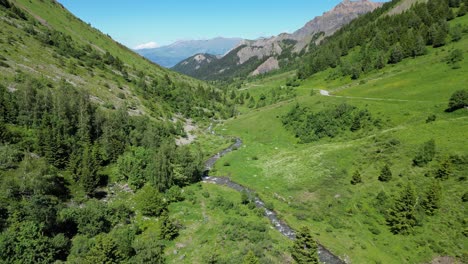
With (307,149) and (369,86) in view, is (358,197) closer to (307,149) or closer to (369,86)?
(307,149)

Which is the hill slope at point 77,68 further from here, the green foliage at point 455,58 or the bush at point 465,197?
the green foliage at point 455,58

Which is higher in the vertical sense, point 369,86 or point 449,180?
point 369,86

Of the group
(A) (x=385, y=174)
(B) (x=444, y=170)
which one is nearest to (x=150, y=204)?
(A) (x=385, y=174)

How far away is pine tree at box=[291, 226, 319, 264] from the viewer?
41.4 m

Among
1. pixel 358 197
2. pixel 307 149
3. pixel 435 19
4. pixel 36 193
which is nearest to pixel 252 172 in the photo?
pixel 307 149

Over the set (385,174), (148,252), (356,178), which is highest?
(148,252)

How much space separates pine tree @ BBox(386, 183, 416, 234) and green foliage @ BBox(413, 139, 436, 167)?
12.4 meters

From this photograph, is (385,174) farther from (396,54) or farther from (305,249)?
(396,54)

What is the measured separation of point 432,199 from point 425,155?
13.8 m

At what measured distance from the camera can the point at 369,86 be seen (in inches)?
4961

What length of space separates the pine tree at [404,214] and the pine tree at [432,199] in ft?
6.67

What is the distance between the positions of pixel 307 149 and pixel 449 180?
40936mm

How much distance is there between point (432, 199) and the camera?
→ 160 ft

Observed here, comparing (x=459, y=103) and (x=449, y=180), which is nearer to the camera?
(x=449, y=180)
